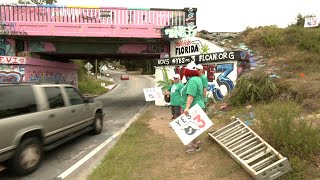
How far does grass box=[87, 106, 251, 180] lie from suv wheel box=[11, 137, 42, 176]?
1.24 meters

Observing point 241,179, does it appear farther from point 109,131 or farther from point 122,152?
point 109,131

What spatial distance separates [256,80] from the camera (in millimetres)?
11062

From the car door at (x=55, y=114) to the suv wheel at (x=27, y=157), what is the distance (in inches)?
15.8

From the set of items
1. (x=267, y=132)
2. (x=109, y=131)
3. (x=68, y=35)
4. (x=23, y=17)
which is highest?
(x=23, y=17)

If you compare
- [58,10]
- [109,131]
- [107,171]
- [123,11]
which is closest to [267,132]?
[107,171]

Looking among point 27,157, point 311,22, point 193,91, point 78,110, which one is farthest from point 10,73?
point 311,22

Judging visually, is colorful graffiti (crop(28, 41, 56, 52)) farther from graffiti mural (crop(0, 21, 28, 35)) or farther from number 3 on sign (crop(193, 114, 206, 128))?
number 3 on sign (crop(193, 114, 206, 128))

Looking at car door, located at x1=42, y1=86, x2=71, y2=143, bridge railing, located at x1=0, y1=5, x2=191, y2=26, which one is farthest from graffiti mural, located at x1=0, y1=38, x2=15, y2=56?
car door, located at x1=42, y1=86, x2=71, y2=143

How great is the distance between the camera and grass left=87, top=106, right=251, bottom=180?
5.25 m

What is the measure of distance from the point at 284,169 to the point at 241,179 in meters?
0.70

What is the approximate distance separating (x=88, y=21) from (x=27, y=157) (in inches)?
499

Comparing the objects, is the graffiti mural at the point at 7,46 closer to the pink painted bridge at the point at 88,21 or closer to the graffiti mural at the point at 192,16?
the pink painted bridge at the point at 88,21

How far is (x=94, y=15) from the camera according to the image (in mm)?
17203

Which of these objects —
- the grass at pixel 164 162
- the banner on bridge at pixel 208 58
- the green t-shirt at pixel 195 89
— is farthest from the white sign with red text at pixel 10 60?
the green t-shirt at pixel 195 89
